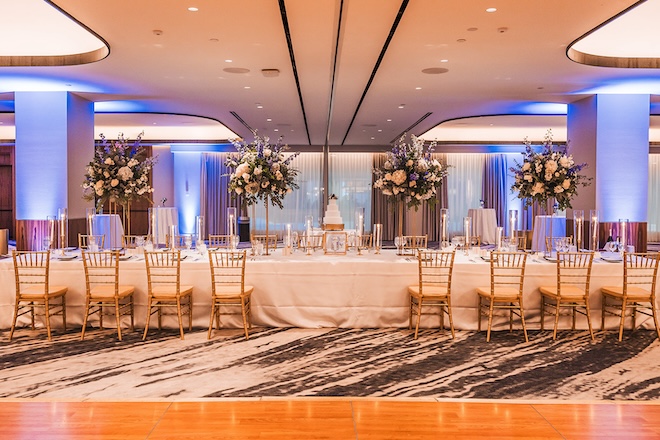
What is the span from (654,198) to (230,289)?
57.3ft

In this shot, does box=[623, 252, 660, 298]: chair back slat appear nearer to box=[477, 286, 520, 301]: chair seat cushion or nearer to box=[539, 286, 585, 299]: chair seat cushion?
box=[539, 286, 585, 299]: chair seat cushion

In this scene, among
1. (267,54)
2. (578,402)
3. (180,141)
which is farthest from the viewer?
(180,141)

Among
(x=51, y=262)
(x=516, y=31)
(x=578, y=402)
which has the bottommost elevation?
(x=578, y=402)

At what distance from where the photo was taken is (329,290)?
6.02 m

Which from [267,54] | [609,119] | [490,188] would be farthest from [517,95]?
[490,188]

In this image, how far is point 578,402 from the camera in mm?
3812

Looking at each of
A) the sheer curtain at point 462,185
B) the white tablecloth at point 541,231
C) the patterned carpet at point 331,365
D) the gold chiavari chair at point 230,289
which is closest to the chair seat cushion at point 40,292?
the patterned carpet at point 331,365

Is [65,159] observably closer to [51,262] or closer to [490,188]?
[51,262]

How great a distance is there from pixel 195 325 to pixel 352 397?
9.28 feet

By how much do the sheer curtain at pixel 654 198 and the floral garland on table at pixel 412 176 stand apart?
14.8m

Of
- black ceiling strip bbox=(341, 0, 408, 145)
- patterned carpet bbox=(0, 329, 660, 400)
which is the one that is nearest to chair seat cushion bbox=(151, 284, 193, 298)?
patterned carpet bbox=(0, 329, 660, 400)

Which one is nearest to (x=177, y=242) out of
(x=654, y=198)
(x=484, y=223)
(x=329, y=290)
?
(x=329, y=290)

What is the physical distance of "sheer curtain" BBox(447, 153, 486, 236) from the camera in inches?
705

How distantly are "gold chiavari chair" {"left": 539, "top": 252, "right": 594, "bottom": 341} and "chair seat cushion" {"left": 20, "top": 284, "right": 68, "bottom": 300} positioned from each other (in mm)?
5341
